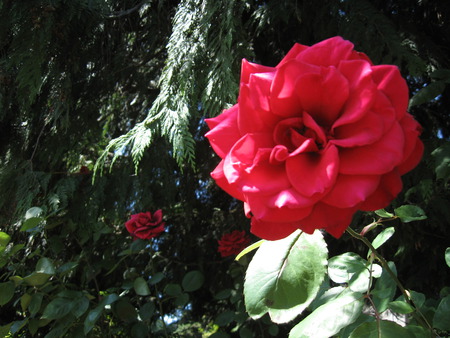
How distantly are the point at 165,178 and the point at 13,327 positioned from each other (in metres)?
0.92

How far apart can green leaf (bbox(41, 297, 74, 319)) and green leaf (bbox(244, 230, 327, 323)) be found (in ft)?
4.64

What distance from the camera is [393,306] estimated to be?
0.81 m

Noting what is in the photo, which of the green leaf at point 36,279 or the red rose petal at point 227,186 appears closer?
the red rose petal at point 227,186

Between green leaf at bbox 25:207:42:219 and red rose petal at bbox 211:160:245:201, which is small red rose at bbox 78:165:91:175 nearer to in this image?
green leaf at bbox 25:207:42:219

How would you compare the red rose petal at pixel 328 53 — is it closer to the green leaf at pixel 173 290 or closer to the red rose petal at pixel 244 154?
the red rose petal at pixel 244 154

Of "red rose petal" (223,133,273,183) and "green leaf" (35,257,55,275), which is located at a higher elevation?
"red rose petal" (223,133,273,183)

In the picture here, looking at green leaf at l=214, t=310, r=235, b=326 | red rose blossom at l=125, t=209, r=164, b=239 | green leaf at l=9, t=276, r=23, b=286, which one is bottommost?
green leaf at l=214, t=310, r=235, b=326

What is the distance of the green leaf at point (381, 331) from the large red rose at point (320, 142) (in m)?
0.26

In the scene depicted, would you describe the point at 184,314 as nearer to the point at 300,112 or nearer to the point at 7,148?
the point at 7,148

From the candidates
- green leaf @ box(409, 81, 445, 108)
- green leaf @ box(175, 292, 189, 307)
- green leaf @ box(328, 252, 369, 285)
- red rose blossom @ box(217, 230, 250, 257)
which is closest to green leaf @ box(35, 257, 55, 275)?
green leaf @ box(175, 292, 189, 307)

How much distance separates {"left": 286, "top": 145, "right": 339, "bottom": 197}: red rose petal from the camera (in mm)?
470

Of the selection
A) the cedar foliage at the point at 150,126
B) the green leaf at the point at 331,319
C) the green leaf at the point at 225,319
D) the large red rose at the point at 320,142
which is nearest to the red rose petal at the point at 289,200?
the large red rose at the point at 320,142

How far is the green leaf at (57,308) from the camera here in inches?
70.2

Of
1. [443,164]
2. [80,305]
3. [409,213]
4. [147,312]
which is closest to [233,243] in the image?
[147,312]
